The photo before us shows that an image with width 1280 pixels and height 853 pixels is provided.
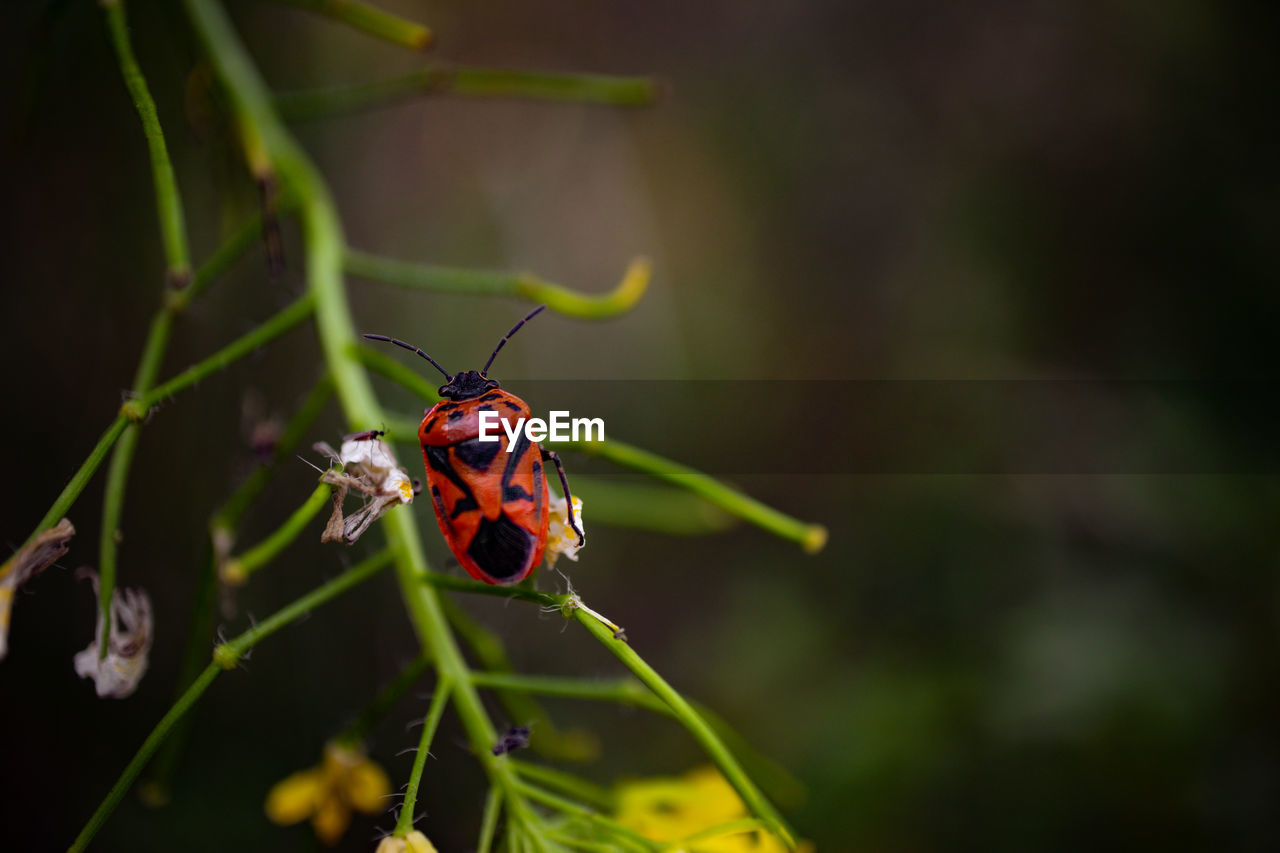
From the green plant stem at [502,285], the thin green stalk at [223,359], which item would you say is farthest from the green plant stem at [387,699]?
the green plant stem at [502,285]

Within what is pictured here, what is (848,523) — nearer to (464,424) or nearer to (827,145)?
(827,145)

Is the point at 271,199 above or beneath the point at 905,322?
beneath

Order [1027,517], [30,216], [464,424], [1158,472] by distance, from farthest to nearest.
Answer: [1027,517], [1158,472], [30,216], [464,424]

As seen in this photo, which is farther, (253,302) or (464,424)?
(253,302)

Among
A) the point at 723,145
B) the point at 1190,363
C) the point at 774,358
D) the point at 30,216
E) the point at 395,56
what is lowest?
the point at 30,216

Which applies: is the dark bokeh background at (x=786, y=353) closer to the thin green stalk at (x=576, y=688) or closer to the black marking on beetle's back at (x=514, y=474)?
the thin green stalk at (x=576, y=688)

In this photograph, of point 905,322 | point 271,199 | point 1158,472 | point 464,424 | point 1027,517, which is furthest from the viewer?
point 905,322

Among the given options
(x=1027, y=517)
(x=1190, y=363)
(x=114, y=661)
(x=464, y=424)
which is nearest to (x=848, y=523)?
(x=1027, y=517)

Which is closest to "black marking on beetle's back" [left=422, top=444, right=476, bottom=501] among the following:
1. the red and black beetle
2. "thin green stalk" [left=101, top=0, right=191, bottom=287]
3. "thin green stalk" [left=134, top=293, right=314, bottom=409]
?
the red and black beetle
